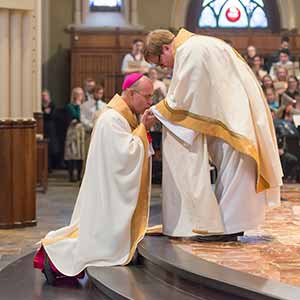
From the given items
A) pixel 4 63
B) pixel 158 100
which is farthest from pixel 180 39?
Result: pixel 158 100

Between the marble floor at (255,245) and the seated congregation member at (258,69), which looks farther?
the seated congregation member at (258,69)

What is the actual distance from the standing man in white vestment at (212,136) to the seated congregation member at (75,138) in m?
7.29

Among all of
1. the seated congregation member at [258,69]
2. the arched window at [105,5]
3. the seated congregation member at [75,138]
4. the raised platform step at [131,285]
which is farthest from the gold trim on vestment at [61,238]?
the arched window at [105,5]

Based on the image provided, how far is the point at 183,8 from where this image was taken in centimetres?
1620

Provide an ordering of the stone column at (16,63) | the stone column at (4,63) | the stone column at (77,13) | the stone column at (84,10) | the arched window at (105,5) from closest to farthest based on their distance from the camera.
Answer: the stone column at (4,63) < the stone column at (16,63) < the stone column at (77,13) < the stone column at (84,10) < the arched window at (105,5)

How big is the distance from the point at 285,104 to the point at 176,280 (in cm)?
685

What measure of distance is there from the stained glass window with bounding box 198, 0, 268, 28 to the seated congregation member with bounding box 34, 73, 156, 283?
36.8ft

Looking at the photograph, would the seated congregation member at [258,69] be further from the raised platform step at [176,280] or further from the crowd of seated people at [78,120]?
the raised platform step at [176,280]

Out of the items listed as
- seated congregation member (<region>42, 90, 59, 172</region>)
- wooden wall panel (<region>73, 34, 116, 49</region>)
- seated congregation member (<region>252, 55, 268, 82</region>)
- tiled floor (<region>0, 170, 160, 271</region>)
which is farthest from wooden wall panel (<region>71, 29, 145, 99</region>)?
seated congregation member (<region>252, 55, 268, 82</region>)

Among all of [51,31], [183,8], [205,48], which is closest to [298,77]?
[183,8]

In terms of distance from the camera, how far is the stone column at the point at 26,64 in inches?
338

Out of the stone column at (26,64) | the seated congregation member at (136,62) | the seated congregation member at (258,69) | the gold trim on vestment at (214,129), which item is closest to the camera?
the gold trim on vestment at (214,129)

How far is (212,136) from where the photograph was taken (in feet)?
18.1

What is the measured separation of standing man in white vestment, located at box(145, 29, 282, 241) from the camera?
17.8ft
